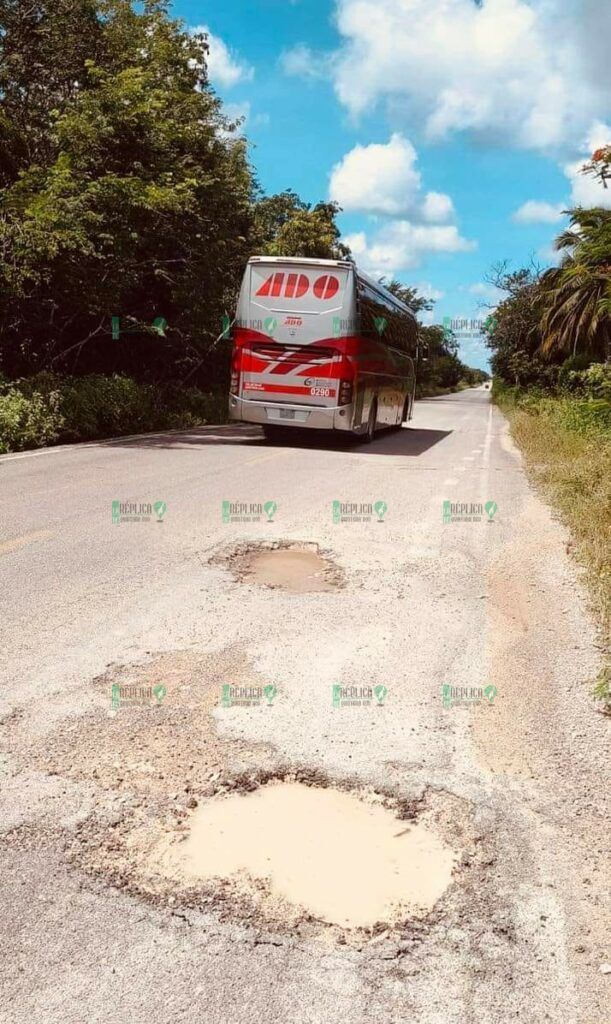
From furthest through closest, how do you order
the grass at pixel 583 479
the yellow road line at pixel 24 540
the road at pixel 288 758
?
the yellow road line at pixel 24 540, the grass at pixel 583 479, the road at pixel 288 758

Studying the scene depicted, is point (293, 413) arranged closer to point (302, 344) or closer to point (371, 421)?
point (302, 344)

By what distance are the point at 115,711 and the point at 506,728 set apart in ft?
6.08

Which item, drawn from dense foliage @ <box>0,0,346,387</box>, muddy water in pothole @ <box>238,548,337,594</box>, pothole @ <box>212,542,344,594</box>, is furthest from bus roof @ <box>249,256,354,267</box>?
muddy water in pothole @ <box>238,548,337,594</box>

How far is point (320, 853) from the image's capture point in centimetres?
293

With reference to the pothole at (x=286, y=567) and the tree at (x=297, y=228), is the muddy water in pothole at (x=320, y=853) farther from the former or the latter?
the tree at (x=297, y=228)

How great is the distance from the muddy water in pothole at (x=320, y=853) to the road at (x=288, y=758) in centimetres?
7

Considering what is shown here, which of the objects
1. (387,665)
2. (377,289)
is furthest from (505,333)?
(387,665)

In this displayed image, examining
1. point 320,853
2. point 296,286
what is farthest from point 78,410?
point 320,853

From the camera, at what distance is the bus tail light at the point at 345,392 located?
52.6 feet

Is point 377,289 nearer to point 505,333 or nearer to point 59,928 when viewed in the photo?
point 59,928

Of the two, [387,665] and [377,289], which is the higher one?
[377,289]

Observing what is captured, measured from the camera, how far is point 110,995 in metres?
2.21

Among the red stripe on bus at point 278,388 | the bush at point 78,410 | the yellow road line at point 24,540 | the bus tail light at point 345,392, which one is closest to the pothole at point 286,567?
the yellow road line at point 24,540

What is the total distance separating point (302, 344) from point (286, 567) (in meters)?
10.0
